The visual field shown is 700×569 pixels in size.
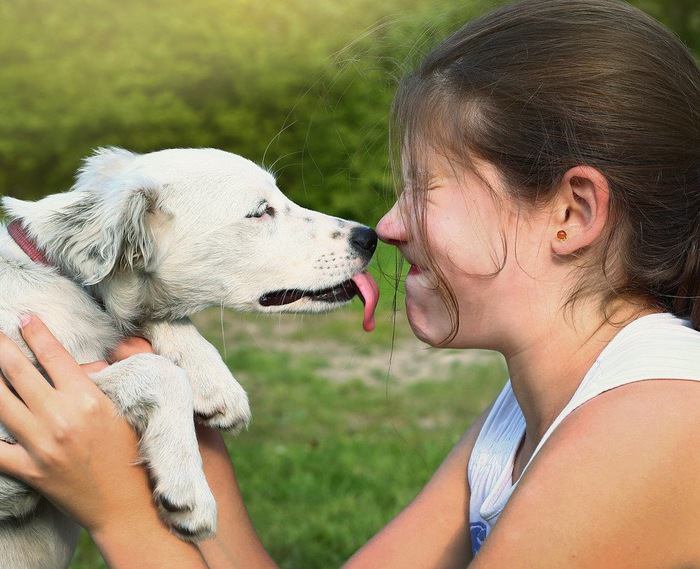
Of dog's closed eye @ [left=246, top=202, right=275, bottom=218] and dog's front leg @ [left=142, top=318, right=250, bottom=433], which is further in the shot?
dog's closed eye @ [left=246, top=202, right=275, bottom=218]

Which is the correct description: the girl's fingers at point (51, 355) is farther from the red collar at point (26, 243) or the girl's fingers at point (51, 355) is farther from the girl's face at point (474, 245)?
the girl's face at point (474, 245)

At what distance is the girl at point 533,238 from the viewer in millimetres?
2078

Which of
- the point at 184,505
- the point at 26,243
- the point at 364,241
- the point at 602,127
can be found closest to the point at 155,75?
the point at 364,241

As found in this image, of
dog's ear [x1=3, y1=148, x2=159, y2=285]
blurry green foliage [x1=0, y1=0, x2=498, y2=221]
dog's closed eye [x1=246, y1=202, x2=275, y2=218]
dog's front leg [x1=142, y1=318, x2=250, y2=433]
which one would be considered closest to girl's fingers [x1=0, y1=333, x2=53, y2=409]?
dog's ear [x1=3, y1=148, x2=159, y2=285]

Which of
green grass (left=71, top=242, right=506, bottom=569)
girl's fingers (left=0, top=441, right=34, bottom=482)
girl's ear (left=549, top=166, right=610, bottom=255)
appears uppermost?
girl's ear (left=549, top=166, right=610, bottom=255)

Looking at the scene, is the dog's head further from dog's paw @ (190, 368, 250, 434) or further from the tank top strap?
the tank top strap

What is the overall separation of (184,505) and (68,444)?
0.90 ft

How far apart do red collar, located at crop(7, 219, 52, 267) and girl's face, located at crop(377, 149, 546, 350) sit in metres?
0.88

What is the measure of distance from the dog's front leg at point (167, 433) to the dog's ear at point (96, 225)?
0.24 metres

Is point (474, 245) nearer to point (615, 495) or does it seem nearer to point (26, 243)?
point (615, 495)

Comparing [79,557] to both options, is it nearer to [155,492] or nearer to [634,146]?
[155,492]

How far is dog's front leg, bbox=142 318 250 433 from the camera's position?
2516 millimetres

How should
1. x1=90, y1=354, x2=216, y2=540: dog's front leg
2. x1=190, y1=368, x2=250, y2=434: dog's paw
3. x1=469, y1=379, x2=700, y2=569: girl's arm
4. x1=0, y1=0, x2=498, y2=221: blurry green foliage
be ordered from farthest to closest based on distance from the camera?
x1=0, y1=0, x2=498, y2=221: blurry green foliage → x1=190, y1=368, x2=250, y2=434: dog's paw → x1=90, y1=354, x2=216, y2=540: dog's front leg → x1=469, y1=379, x2=700, y2=569: girl's arm

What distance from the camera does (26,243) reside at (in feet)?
8.13
